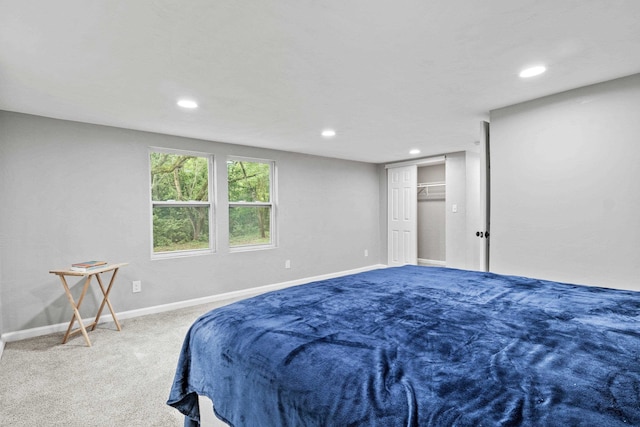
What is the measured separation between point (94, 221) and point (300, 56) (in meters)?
2.91

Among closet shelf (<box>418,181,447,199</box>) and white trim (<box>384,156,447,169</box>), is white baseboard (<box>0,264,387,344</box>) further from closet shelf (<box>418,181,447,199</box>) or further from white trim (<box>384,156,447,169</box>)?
closet shelf (<box>418,181,447,199</box>)

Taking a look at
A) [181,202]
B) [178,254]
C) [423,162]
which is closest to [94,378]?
[178,254]

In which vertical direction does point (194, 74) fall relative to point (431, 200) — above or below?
above

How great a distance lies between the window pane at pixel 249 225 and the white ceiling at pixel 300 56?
1.66 meters

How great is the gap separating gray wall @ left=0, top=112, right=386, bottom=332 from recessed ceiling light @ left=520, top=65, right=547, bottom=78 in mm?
3400

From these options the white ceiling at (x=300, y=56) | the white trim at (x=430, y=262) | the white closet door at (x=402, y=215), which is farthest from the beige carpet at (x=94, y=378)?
the white trim at (x=430, y=262)

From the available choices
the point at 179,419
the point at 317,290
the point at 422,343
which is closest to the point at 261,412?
the point at 422,343

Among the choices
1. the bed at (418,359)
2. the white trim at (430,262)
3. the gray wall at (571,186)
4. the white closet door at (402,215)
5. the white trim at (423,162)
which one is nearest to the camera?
the bed at (418,359)

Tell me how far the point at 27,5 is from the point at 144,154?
2407 millimetres

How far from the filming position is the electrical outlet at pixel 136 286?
144 inches

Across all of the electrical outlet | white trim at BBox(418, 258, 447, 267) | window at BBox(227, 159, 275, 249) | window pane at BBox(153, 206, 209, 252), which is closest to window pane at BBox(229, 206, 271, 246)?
window at BBox(227, 159, 275, 249)

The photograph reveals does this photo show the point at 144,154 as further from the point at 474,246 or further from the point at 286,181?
the point at 474,246

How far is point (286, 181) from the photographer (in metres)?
5.07

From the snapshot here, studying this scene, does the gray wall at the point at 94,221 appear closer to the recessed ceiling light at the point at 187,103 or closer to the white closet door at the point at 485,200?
Result: the recessed ceiling light at the point at 187,103
